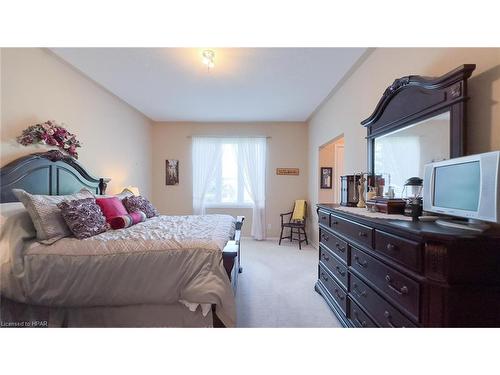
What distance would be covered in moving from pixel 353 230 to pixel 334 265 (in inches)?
22.9

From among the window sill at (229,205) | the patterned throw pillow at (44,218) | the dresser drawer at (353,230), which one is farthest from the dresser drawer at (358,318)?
the window sill at (229,205)

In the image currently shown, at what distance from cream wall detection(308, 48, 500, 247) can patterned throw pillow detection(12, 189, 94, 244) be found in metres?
2.97

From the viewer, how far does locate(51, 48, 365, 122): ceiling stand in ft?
7.69

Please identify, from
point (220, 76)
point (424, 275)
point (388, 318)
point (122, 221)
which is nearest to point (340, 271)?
point (388, 318)

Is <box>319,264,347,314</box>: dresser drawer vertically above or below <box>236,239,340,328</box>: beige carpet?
above

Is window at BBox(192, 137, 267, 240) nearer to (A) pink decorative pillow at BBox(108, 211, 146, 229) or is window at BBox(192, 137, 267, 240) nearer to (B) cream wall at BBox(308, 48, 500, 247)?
(B) cream wall at BBox(308, 48, 500, 247)

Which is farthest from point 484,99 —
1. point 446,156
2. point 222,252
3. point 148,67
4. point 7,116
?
point 7,116

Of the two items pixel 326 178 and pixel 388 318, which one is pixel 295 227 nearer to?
pixel 326 178

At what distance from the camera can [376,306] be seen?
→ 1.37 metres

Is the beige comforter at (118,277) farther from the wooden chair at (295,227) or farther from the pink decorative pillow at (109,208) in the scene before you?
the wooden chair at (295,227)

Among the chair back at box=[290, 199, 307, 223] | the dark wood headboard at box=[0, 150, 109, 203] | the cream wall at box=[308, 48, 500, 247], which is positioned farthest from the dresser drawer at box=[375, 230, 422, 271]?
the chair back at box=[290, 199, 307, 223]

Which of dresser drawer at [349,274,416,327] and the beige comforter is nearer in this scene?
dresser drawer at [349,274,416,327]

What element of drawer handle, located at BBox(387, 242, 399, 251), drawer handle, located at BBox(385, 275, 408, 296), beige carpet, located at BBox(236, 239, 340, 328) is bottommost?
beige carpet, located at BBox(236, 239, 340, 328)
